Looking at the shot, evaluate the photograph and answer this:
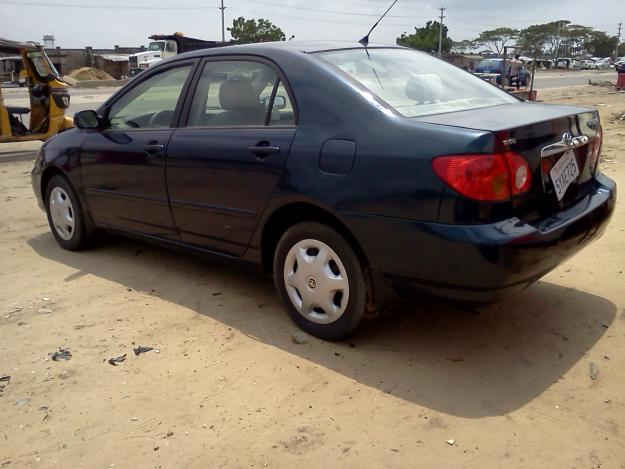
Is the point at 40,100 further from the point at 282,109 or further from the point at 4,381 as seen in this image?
the point at 4,381

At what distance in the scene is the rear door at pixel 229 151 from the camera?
352 cm

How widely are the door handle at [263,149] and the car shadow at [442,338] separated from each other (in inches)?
29.1

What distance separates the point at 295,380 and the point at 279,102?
154 cm

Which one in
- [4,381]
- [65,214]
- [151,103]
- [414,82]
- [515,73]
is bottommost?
[4,381]

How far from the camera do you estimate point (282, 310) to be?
13.0 feet

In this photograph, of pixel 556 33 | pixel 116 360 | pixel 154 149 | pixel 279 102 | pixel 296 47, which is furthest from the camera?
pixel 556 33

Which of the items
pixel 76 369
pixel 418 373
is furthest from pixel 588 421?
pixel 76 369

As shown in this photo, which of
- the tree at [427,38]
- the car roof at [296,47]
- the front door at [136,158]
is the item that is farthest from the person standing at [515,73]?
the tree at [427,38]

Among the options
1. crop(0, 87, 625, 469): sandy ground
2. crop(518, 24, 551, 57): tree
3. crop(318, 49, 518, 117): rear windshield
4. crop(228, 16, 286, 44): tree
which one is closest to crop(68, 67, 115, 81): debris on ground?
crop(228, 16, 286, 44): tree

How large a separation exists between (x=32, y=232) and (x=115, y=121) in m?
1.91

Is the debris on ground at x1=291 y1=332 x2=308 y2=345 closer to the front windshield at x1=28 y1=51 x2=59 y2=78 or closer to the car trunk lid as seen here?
the car trunk lid

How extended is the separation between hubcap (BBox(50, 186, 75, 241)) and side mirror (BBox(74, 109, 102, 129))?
2.36ft

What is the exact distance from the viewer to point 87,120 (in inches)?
183

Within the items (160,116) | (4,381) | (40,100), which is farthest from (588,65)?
(4,381)
